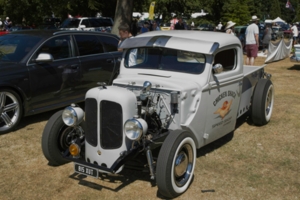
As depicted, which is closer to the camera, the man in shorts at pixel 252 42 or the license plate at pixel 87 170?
the license plate at pixel 87 170

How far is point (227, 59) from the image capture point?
5414mm

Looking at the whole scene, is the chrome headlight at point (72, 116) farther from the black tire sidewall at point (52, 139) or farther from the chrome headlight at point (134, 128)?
the chrome headlight at point (134, 128)

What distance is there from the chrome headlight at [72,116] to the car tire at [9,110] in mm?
2145

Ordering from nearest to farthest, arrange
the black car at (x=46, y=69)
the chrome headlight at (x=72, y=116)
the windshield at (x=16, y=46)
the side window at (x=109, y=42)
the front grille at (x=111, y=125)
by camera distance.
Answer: the front grille at (x=111, y=125)
the chrome headlight at (x=72, y=116)
the black car at (x=46, y=69)
the windshield at (x=16, y=46)
the side window at (x=109, y=42)

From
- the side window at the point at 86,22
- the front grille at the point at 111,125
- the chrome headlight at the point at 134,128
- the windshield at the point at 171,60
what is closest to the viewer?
the chrome headlight at the point at 134,128

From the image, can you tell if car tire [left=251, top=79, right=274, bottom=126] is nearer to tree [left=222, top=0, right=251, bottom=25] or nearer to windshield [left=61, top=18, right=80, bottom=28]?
windshield [left=61, top=18, right=80, bottom=28]

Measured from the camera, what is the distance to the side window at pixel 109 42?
7889 mm

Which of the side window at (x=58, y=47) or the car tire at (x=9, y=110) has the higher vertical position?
the side window at (x=58, y=47)

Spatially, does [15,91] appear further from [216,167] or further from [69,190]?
[216,167]

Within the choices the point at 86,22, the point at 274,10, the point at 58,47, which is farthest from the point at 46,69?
the point at 274,10

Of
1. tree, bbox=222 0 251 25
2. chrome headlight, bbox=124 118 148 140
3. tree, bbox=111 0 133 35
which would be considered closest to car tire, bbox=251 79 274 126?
chrome headlight, bbox=124 118 148 140

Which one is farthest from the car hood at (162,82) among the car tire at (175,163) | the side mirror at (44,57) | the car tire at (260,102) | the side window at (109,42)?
the side window at (109,42)

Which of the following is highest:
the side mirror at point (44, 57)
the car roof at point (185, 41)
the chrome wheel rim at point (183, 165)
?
the car roof at point (185, 41)

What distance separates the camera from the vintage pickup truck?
4004 mm
